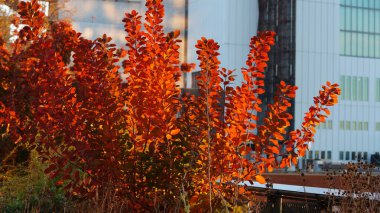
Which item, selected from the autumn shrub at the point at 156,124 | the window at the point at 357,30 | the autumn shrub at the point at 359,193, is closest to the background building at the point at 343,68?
the window at the point at 357,30

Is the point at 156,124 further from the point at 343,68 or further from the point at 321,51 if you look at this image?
the point at 343,68

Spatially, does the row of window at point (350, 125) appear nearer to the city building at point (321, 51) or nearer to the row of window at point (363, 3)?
the city building at point (321, 51)

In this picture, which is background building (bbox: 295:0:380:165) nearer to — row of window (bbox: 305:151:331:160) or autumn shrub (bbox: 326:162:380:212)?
row of window (bbox: 305:151:331:160)

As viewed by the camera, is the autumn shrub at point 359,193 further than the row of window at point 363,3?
No

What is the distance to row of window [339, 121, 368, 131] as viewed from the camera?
69.6 metres

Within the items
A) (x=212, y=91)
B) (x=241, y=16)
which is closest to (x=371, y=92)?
(x=241, y=16)

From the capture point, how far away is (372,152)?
70.8m

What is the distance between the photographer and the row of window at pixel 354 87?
69.7 meters

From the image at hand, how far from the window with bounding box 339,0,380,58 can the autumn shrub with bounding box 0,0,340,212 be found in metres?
61.5

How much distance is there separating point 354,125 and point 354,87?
320 centimetres

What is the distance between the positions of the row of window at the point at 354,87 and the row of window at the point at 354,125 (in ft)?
6.54

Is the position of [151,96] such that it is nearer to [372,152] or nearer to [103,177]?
[103,177]

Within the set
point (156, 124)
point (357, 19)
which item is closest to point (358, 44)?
point (357, 19)

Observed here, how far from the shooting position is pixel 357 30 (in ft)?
232
